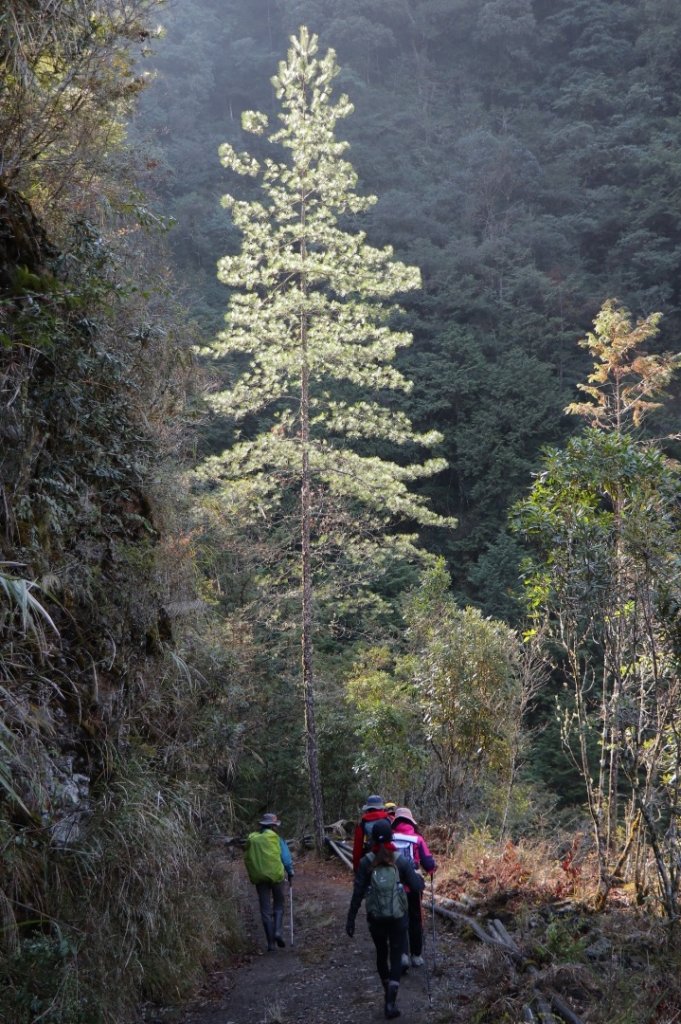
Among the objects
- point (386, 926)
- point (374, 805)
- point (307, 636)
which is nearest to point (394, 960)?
point (386, 926)

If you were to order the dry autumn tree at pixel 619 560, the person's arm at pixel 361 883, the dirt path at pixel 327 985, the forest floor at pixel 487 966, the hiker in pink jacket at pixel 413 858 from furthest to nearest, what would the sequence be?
1. the hiker in pink jacket at pixel 413 858
2. the dry autumn tree at pixel 619 560
3. the dirt path at pixel 327 985
4. the person's arm at pixel 361 883
5. the forest floor at pixel 487 966

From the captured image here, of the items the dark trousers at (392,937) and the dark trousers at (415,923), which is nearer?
the dark trousers at (392,937)

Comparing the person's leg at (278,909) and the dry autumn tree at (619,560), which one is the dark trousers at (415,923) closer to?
the person's leg at (278,909)

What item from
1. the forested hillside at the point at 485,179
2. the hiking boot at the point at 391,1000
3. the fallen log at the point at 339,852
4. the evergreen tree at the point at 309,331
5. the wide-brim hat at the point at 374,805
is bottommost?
the fallen log at the point at 339,852

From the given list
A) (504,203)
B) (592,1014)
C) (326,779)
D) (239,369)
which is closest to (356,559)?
(326,779)

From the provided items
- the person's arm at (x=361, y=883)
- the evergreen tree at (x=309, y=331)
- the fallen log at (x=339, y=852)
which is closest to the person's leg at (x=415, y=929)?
the person's arm at (x=361, y=883)

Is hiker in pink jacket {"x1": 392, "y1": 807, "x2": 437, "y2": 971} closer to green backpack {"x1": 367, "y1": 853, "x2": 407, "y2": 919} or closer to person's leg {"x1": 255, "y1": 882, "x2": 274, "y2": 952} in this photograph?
green backpack {"x1": 367, "y1": 853, "x2": 407, "y2": 919}

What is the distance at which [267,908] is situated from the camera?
794 centimetres

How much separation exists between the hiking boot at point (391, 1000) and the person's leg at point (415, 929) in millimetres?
814

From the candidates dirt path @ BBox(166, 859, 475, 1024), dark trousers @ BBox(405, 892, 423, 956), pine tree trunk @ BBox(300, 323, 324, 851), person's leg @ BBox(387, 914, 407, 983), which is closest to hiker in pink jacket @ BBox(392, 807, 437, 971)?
dark trousers @ BBox(405, 892, 423, 956)

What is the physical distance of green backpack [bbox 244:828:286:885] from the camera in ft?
25.6

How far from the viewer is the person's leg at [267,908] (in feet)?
25.7

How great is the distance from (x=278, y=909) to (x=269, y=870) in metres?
0.73

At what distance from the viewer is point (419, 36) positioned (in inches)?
1973
